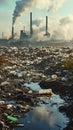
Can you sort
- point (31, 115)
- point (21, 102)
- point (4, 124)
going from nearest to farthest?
point (4, 124) → point (31, 115) → point (21, 102)

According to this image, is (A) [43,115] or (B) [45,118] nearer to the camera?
(B) [45,118]

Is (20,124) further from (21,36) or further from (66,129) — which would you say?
(21,36)

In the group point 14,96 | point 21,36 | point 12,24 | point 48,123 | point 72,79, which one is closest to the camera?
point 48,123

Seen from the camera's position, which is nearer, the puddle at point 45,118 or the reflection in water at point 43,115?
the puddle at point 45,118

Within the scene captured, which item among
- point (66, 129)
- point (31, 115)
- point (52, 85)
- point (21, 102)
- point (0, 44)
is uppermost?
point (0, 44)

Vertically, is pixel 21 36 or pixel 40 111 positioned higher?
pixel 21 36

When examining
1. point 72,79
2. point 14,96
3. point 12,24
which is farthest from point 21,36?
point 14,96

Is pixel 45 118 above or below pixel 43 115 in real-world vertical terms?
below

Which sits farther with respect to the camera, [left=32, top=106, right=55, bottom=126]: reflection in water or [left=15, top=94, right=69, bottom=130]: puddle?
[left=32, top=106, right=55, bottom=126]: reflection in water
